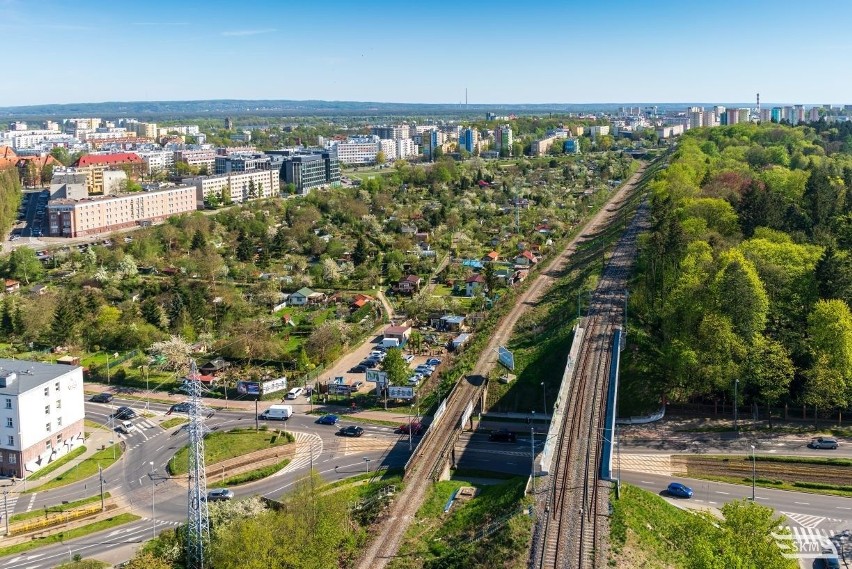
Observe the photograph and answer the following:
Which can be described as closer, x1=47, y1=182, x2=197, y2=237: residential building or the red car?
the red car

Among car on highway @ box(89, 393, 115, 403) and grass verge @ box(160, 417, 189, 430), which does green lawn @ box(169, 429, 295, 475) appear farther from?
car on highway @ box(89, 393, 115, 403)

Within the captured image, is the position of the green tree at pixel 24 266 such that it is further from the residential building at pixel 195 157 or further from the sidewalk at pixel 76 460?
the residential building at pixel 195 157

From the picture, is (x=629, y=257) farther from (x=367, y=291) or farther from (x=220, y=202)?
(x=220, y=202)

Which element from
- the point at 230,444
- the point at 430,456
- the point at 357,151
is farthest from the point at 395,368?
the point at 357,151

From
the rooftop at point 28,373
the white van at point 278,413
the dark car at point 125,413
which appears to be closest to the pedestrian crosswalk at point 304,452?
the white van at point 278,413

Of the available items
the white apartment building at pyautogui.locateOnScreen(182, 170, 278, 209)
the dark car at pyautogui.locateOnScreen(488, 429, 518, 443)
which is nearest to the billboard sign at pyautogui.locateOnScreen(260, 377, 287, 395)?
the dark car at pyautogui.locateOnScreen(488, 429, 518, 443)

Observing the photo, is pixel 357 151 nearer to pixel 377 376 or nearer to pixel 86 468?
pixel 377 376

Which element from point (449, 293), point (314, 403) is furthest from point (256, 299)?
point (314, 403)
